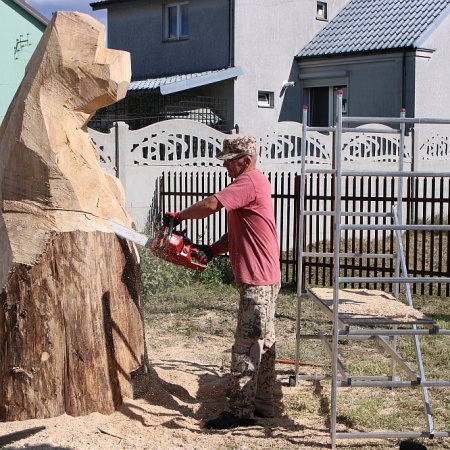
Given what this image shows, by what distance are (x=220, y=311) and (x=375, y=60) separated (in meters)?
12.8

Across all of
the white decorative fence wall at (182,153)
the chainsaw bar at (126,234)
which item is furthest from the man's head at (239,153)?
the white decorative fence wall at (182,153)

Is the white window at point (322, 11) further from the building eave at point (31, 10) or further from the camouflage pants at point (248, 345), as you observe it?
the camouflage pants at point (248, 345)

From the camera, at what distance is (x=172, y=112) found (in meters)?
19.1

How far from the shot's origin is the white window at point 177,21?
21656 millimetres

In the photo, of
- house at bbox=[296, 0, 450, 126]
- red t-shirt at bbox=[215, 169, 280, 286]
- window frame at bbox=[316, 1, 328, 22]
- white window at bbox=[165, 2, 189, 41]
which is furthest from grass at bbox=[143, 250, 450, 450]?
window frame at bbox=[316, 1, 328, 22]

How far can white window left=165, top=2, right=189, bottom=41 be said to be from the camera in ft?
71.1

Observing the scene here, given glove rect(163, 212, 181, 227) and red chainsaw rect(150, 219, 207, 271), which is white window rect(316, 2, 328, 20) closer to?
red chainsaw rect(150, 219, 207, 271)

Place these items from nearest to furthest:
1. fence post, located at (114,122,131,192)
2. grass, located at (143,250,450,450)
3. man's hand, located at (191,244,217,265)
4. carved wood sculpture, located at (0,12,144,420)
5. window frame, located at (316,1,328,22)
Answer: carved wood sculpture, located at (0,12,144,420) → man's hand, located at (191,244,217,265) → grass, located at (143,250,450,450) → fence post, located at (114,122,131,192) → window frame, located at (316,1,328,22)

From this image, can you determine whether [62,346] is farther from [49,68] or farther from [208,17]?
[208,17]

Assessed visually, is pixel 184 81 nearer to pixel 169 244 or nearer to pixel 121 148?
pixel 121 148

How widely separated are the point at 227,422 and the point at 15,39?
19.7 m

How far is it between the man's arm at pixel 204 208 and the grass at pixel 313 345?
1.59 metres

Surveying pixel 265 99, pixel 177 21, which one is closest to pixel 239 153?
pixel 265 99

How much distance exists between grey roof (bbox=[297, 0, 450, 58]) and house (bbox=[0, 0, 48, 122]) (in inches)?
312
